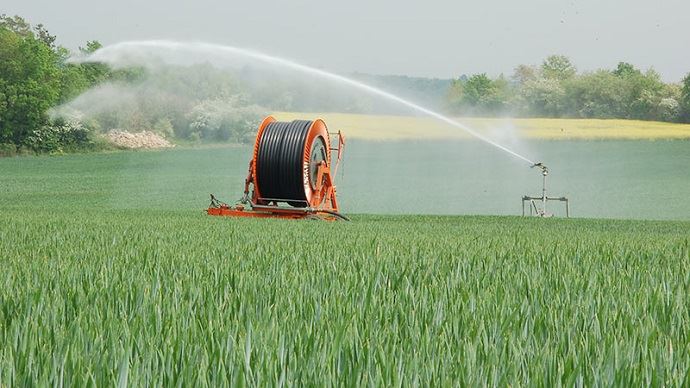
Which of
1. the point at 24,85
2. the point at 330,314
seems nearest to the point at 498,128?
the point at 24,85

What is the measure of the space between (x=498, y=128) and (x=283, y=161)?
30.8m

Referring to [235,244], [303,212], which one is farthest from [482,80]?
[235,244]

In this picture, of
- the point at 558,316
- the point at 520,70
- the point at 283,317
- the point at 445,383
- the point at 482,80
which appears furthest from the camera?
the point at 520,70

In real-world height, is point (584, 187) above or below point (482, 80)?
below

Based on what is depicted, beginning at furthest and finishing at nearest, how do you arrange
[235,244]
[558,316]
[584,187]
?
[584,187] → [235,244] → [558,316]

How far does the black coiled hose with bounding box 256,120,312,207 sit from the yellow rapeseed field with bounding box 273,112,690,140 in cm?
A: 2826

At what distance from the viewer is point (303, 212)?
17266 mm

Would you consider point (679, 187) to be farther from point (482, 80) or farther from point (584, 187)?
point (482, 80)

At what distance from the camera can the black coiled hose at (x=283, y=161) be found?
54.9 feet

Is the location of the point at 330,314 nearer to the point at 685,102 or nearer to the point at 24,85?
the point at 24,85

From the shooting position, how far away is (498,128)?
46094 millimetres

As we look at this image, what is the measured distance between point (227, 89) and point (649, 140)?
23.1m

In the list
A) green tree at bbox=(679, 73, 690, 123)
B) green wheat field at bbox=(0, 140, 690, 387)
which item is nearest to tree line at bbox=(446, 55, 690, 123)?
green tree at bbox=(679, 73, 690, 123)

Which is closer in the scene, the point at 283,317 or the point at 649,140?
the point at 283,317
